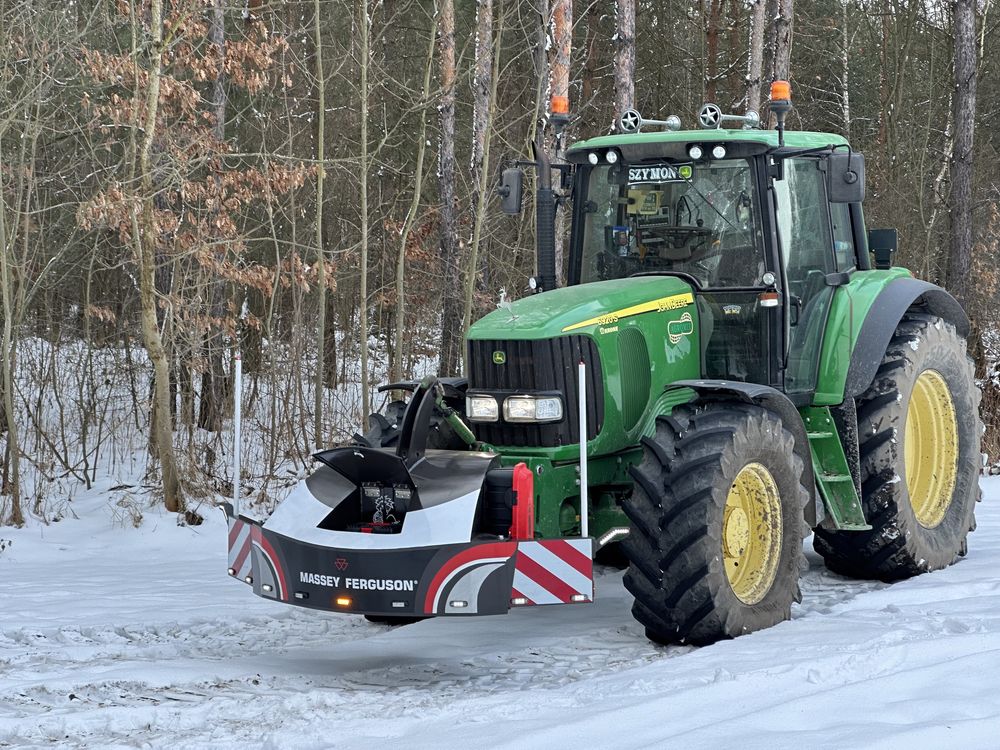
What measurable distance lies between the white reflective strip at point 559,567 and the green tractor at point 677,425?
0.4 inches

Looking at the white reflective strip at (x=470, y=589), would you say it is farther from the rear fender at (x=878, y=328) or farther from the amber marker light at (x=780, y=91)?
the amber marker light at (x=780, y=91)

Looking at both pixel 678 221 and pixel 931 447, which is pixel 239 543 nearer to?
pixel 678 221

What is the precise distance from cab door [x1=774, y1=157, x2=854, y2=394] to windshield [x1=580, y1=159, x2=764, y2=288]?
22cm

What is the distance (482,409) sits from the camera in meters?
6.80

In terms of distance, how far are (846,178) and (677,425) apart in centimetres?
180

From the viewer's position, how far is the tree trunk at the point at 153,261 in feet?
34.1

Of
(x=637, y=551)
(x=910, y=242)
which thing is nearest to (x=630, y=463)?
(x=637, y=551)

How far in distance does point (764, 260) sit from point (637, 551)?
199 centimetres

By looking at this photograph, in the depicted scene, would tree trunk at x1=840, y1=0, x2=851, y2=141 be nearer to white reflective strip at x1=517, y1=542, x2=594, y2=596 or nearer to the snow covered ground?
the snow covered ground

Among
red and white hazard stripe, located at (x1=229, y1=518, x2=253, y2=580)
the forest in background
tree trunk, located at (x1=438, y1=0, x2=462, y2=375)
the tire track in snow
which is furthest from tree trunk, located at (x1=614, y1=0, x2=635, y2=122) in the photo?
red and white hazard stripe, located at (x1=229, y1=518, x2=253, y2=580)

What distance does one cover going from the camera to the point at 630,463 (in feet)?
23.1

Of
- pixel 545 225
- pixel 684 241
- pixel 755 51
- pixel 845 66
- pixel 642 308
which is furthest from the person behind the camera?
pixel 845 66

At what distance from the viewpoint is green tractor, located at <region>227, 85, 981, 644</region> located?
19.9 feet

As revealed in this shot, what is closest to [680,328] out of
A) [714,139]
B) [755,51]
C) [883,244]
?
[714,139]
